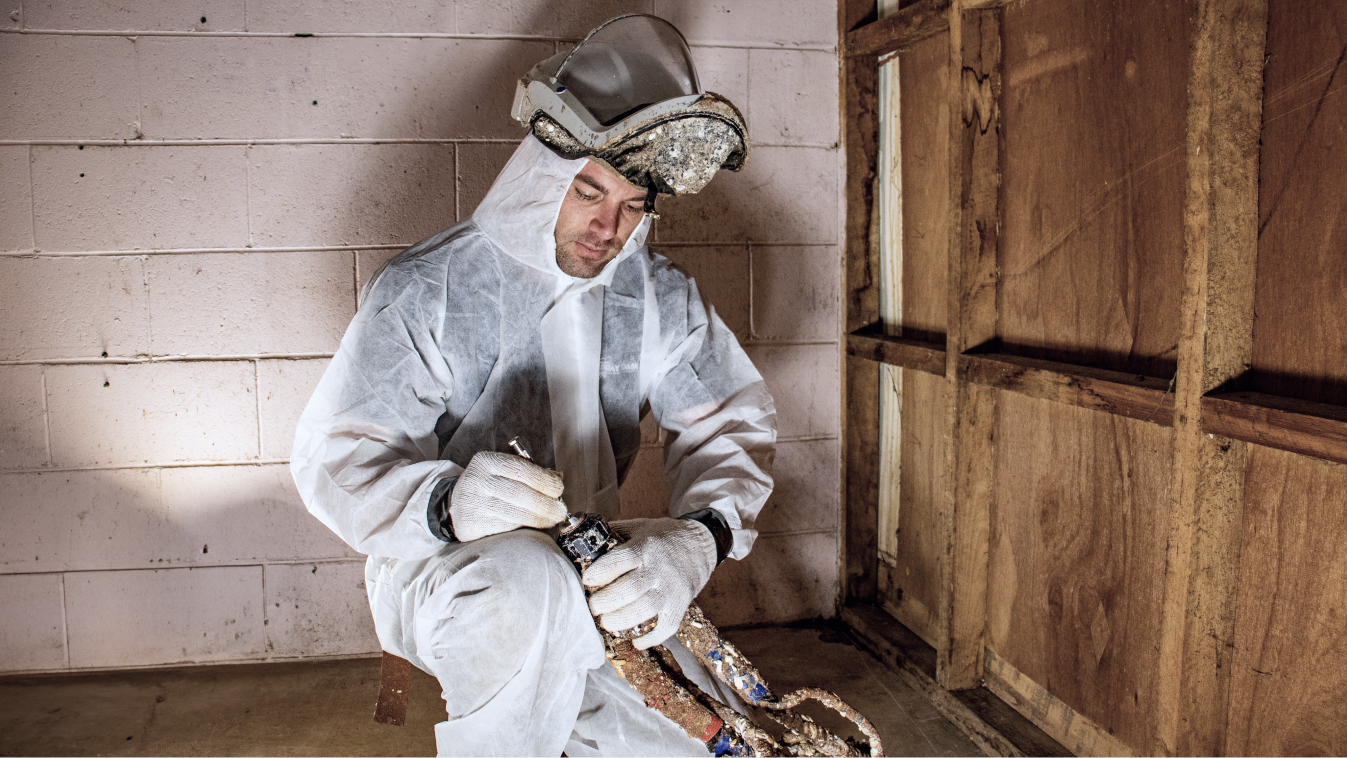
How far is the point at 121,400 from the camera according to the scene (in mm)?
1954

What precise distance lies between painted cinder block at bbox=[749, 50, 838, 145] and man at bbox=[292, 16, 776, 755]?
2.34ft

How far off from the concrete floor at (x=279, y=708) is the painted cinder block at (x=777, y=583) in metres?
0.11

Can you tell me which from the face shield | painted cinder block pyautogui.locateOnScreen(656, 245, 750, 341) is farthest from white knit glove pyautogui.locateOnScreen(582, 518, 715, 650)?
painted cinder block pyautogui.locateOnScreen(656, 245, 750, 341)

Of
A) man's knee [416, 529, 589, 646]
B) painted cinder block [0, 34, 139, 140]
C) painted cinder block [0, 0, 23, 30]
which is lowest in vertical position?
man's knee [416, 529, 589, 646]

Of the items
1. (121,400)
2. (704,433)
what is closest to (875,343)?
(704,433)

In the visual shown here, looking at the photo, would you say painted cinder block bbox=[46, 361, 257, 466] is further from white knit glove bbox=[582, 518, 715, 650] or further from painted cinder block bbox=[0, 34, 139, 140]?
white knit glove bbox=[582, 518, 715, 650]

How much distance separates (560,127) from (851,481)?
132cm

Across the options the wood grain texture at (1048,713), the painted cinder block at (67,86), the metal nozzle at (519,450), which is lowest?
the wood grain texture at (1048,713)

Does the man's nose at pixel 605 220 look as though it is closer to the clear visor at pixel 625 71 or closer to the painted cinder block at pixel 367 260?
the clear visor at pixel 625 71

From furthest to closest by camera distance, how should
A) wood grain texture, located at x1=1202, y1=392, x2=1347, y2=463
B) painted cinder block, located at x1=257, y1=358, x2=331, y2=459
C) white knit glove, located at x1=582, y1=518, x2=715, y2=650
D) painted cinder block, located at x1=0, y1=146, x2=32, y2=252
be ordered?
painted cinder block, located at x1=257, y1=358, x2=331, y2=459 < painted cinder block, located at x1=0, y1=146, x2=32, y2=252 < white knit glove, located at x1=582, y1=518, x2=715, y2=650 < wood grain texture, located at x1=1202, y1=392, x2=1347, y2=463

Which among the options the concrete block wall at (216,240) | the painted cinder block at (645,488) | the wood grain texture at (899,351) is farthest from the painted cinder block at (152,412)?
the wood grain texture at (899,351)

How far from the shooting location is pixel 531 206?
137 cm

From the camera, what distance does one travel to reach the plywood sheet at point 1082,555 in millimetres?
1331

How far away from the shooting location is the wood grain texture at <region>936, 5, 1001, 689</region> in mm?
1606
